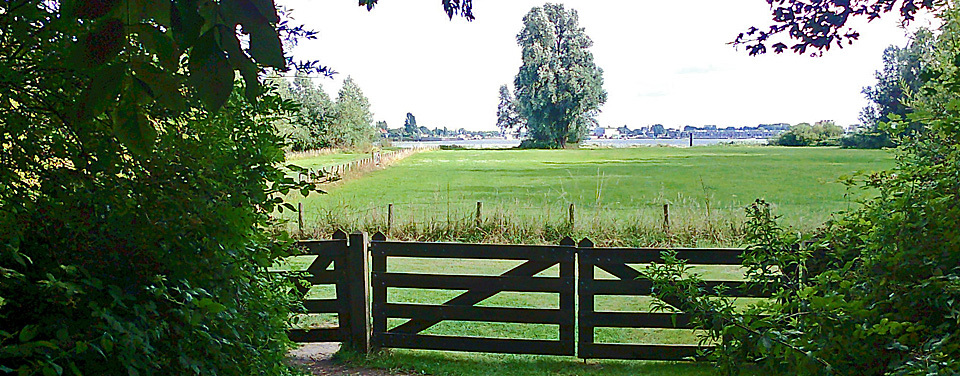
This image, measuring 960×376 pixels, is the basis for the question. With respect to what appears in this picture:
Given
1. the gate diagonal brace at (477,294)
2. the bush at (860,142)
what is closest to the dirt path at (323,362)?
the gate diagonal brace at (477,294)

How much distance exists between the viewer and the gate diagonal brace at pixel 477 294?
4.44 meters

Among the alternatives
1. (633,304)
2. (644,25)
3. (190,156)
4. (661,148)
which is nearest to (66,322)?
(190,156)

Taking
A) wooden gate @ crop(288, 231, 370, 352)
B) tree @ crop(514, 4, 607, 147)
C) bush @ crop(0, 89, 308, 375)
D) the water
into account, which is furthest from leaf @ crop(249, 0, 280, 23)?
the water

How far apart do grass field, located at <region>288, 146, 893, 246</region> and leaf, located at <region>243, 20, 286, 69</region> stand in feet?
7.78

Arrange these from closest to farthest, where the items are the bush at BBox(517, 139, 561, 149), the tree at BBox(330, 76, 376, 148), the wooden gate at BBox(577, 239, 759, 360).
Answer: the wooden gate at BBox(577, 239, 759, 360) → the tree at BBox(330, 76, 376, 148) → the bush at BBox(517, 139, 561, 149)

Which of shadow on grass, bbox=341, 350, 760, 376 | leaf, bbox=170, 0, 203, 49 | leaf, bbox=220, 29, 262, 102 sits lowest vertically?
shadow on grass, bbox=341, 350, 760, 376

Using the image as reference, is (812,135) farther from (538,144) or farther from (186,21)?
(186,21)

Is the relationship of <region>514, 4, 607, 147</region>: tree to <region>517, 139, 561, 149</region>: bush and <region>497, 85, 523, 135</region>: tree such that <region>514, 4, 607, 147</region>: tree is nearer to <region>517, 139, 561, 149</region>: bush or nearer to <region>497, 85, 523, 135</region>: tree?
<region>497, 85, 523, 135</region>: tree

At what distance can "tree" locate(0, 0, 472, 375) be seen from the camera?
870mm

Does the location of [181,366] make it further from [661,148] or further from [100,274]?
[661,148]

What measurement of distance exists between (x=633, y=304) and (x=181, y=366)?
5315 millimetres

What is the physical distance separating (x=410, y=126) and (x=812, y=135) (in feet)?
47.5

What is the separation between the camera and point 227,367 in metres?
1.87

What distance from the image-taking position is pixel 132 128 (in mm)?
913
